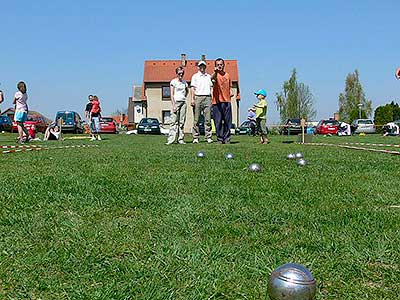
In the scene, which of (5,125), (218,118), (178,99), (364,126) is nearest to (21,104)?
(178,99)

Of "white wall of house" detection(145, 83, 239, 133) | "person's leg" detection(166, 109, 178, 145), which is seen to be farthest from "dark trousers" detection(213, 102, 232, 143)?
"white wall of house" detection(145, 83, 239, 133)

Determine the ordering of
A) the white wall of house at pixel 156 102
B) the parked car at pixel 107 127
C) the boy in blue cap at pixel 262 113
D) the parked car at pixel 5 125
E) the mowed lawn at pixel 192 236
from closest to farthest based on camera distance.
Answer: the mowed lawn at pixel 192 236 → the boy in blue cap at pixel 262 113 → the parked car at pixel 107 127 → the parked car at pixel 5 125 → the white wall of house at pixel 156 102

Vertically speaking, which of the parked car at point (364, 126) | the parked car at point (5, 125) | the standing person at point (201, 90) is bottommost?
the parked car at point (364, 126)

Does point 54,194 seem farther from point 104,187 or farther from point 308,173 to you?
point 308,173

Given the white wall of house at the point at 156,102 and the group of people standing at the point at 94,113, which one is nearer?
the group of people standing at the point at 94,113

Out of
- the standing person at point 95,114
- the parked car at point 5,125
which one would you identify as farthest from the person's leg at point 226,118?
the parked car at point 5,125

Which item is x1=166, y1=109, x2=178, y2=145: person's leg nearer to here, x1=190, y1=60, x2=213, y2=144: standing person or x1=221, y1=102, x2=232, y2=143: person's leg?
x1=190, y1=60, x2=213, y2=144: standing person

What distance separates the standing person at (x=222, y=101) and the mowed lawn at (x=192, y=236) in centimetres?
812

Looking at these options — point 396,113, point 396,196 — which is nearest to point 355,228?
point 396,196

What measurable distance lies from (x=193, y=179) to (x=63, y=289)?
3.08m

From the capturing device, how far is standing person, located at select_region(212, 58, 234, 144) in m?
13.2

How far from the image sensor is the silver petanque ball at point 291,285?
1909 millimetres

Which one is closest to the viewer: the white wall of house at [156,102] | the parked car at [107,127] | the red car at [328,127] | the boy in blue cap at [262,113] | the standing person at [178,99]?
the standing person at [178,99]

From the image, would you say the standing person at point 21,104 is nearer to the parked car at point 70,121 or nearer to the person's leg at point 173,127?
the person's leg at point 173,127
